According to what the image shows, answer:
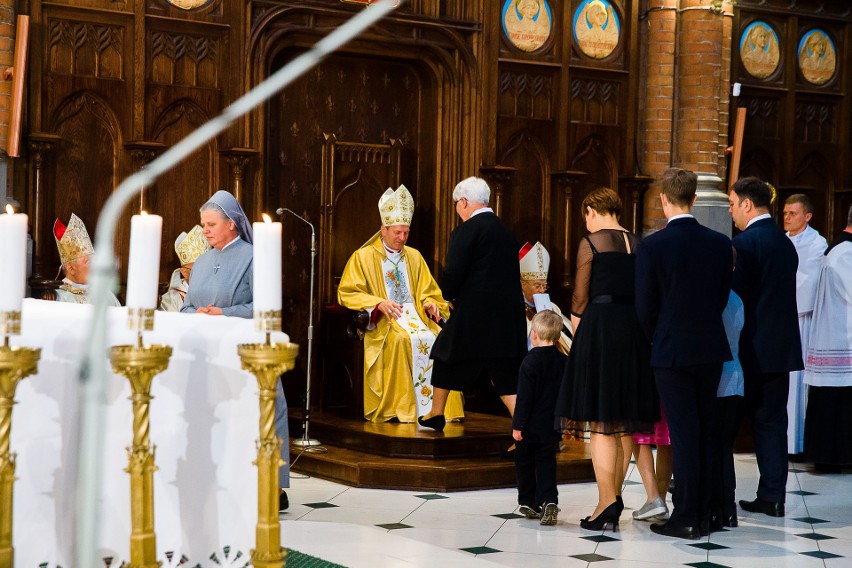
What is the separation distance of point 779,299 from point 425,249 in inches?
156

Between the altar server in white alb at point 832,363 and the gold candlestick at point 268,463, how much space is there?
17.8 ft

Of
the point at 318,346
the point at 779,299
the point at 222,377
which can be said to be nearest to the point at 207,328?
the point at 222,377

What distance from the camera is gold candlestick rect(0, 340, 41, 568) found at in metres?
2.70

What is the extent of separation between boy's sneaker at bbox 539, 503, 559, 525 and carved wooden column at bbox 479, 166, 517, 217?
13.1ft

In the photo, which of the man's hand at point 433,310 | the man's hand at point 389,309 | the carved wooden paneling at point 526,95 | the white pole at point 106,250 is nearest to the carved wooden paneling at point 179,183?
the man's hand at point 389,309

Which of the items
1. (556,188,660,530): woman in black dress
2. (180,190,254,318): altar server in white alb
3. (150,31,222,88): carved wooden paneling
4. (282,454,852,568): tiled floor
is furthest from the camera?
(150,31,222,88): carved wooden paneling

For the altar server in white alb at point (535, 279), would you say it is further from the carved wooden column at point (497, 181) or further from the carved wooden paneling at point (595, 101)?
the carved wooden paneling at point (595, 101)

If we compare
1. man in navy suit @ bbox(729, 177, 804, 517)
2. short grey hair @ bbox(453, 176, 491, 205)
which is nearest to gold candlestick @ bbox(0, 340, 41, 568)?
man in navy suit @ bbox(729, 177, 804, 517)

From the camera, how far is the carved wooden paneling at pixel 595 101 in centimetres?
991

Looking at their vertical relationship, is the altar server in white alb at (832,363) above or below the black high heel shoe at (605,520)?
above

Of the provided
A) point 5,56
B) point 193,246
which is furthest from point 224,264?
point 5,56

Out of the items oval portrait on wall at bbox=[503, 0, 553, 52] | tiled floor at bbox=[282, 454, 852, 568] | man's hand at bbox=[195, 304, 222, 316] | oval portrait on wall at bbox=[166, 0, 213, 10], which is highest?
oval portrait on wall at bbox=[503, 0, 553, 52]

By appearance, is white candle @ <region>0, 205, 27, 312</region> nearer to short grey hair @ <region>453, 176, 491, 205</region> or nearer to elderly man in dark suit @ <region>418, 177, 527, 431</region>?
elderly man in dark suit @ <region>418, 177, 527, 431</region>

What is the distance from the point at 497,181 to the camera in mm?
9453
